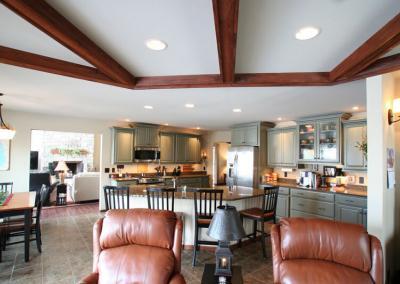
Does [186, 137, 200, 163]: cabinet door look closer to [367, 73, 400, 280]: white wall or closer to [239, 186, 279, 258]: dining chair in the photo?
[239, 186, 279, 258]: dining chair

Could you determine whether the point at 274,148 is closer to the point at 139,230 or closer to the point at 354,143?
the point at 354,143

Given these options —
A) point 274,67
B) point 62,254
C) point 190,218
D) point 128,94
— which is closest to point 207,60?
point 274,67

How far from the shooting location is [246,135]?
20.8 ft

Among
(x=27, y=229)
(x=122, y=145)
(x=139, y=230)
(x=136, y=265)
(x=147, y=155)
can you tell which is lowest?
(x=27, y=229)

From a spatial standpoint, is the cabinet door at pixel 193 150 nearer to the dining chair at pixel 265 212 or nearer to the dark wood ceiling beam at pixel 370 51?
the dining chair at pixel 265 212

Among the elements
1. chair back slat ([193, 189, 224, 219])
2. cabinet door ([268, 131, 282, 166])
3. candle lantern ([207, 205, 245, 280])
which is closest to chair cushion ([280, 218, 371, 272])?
candle lantern ([207, 205, 245, 280])

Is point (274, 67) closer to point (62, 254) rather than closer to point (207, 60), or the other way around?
point (207, 60)

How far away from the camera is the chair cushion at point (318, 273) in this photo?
1.64 m

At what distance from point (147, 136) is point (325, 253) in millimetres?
5682

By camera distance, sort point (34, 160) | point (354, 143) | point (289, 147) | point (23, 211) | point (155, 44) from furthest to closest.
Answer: point (34, 160), point (289, 147), point (354, 143), point (23, 211), point (155, 44)

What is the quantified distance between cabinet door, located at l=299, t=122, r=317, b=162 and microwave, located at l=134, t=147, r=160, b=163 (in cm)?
398

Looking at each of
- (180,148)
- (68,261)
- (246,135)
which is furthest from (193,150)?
(68,261)

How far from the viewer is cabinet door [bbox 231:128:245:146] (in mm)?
6487

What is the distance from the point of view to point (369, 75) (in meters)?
2.47
